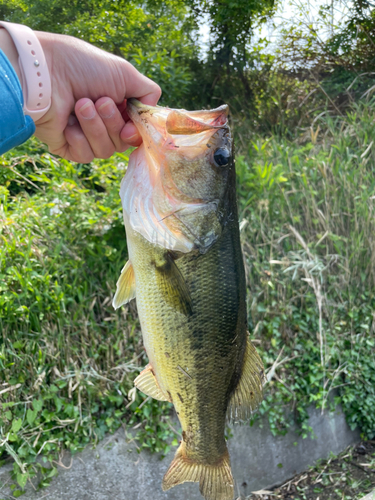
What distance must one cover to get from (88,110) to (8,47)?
33 centimetres

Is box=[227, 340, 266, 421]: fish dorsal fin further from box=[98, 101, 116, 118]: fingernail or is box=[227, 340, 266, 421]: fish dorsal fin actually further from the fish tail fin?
box=[98, 101, 116, 118]: fingernail

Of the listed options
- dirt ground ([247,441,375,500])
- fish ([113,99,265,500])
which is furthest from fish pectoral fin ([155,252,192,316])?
dirt ground ([247,441,375,500])

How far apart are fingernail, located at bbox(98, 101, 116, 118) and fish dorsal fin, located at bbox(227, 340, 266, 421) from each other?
3.53 ft

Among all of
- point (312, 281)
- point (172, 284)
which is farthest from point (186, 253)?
point (312, 281)

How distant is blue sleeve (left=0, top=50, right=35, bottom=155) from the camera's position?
115 centimetres

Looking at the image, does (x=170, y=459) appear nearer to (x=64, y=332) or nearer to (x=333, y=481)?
(x=64, y=332)

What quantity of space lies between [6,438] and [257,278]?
7.67 feet

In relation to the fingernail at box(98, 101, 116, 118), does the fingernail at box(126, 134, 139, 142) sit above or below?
below

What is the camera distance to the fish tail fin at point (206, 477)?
1.58 meters

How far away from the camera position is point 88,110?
151cm

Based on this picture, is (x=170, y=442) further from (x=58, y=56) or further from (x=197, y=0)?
(x=197, y=0)

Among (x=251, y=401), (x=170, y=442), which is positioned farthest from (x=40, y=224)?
(x=251, y=401)

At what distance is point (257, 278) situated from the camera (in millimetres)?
3637

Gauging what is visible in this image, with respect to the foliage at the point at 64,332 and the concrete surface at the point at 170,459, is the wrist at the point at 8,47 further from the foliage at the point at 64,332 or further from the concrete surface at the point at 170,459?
the concrete surface at the point at 170,459
